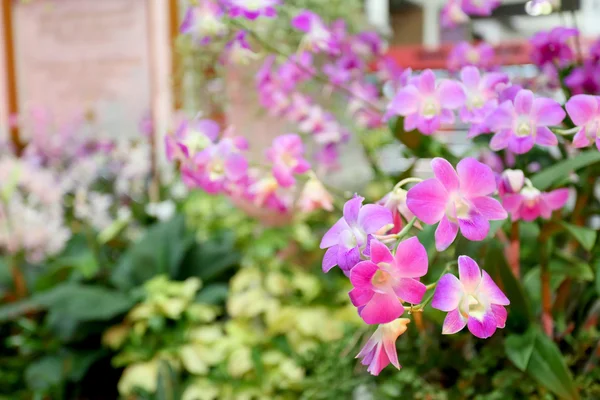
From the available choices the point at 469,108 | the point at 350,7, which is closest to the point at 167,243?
the point at 350,7

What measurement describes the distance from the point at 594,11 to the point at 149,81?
171 cm

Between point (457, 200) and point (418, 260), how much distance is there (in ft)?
0.21

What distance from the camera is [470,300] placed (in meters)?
0.41

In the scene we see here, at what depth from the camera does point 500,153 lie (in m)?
0.84

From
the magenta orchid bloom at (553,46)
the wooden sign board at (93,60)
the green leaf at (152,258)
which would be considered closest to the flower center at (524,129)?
the magenta orchid bloom at (553,46)

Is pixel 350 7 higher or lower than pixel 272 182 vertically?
higher

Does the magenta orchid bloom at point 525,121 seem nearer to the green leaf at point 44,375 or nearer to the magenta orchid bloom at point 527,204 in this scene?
the magenta orchid bloom at point 527,204

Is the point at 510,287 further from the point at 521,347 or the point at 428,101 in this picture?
the point at 428,101

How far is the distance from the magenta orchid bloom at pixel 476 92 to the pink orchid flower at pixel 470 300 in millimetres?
216

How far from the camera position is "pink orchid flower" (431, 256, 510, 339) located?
0.41 m

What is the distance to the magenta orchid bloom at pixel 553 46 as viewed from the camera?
0.78 m

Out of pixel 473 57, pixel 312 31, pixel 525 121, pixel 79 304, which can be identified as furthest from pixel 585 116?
pixel 79 304

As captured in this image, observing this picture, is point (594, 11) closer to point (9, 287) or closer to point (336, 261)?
point (336, 261)

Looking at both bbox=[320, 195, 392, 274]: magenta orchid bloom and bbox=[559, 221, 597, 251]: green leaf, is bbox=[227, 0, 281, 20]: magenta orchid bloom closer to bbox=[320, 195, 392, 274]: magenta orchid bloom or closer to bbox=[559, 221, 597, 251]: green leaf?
bbox=[320, 195, 392, 274]: magenta orchid bloom
